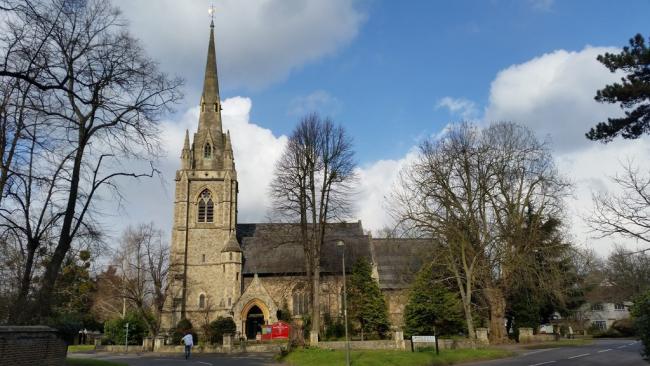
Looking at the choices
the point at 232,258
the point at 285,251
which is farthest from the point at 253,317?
the point at 285,251

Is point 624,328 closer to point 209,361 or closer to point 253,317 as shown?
point 253,317

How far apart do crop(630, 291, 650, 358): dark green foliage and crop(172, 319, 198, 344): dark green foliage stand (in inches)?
1254

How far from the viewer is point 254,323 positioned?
42906mm

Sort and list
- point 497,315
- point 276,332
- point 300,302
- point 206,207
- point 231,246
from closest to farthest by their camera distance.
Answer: point 497,315 → point 276,332 → point 231,246 → point 300,302 → point 206,207

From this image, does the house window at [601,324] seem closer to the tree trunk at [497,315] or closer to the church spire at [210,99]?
the tree trunk at [497,315]

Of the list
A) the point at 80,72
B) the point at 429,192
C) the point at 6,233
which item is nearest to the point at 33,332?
the point at 6,233

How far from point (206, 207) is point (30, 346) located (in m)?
33.3

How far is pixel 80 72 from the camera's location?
11695 mm

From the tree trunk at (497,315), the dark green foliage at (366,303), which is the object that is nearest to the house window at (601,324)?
the dark green foliage at (366,303)

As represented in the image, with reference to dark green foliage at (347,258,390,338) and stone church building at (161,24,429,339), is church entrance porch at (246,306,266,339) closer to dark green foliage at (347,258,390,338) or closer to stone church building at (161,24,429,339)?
stone church building at (161,24,429,339)

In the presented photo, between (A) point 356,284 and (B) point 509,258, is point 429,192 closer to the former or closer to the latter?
(B) point 509,258

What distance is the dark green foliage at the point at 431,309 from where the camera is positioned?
114 feet

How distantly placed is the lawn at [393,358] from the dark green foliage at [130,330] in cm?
2300

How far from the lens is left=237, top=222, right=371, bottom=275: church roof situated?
4397 centimetres
